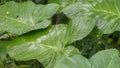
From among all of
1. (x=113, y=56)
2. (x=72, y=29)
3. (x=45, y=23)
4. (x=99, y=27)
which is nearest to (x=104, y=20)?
(x=99, y=27)

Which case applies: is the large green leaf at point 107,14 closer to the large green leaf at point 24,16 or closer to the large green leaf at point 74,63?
the large green leaf at point 24,16

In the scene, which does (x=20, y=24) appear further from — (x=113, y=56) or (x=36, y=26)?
(x=113, y=56)

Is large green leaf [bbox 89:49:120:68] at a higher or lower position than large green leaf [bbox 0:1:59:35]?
higher

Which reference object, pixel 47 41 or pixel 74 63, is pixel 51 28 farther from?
pixel 74 63

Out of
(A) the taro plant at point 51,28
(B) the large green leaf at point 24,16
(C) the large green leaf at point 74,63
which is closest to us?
(C) the large green leaf at point 74,63

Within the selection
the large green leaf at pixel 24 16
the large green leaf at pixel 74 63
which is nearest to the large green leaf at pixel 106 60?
the large green leaf at pixel 74 63

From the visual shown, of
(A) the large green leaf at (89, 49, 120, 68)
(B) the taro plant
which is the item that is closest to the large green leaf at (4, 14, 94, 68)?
(B) the taro plant

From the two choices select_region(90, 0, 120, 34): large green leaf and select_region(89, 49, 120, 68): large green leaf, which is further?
select_region(90, 0, 120, 34): large green leaf

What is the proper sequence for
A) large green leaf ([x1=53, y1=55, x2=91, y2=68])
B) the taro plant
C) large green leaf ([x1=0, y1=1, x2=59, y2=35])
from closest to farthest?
large green leaf ([x1=53, y1=55, x2=91, y2=68]), the taro plant, large green leaf ([x1=0, y1=1, x2=59, y2=35])

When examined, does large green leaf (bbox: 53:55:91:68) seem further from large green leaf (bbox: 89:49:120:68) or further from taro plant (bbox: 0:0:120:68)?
taro plant (bbox: 0:0:120:68)
